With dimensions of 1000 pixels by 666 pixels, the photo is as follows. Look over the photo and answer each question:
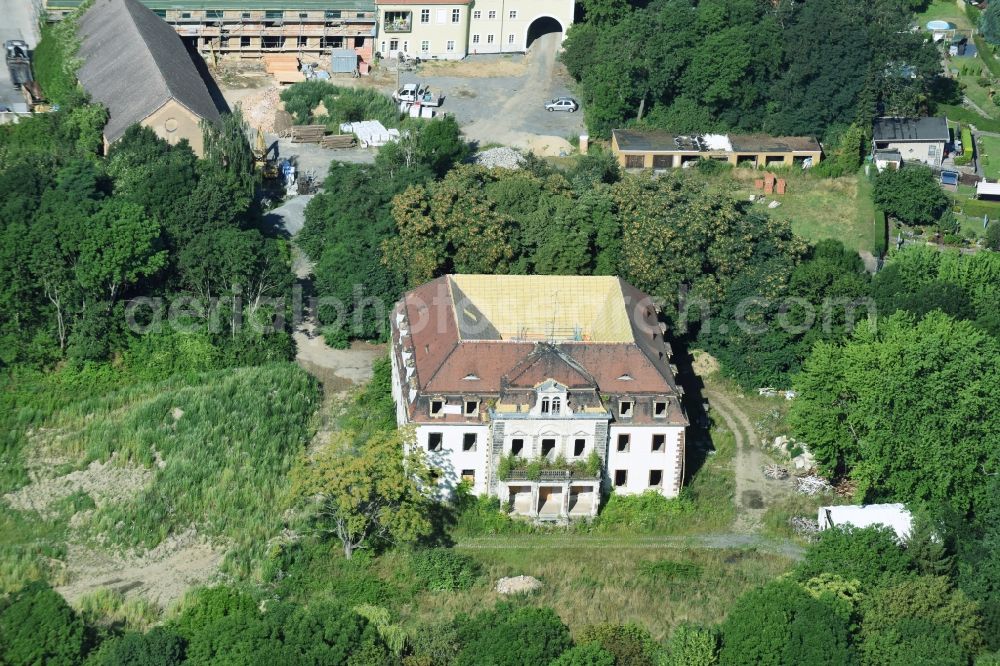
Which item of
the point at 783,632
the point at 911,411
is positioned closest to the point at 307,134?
the point at 911,411

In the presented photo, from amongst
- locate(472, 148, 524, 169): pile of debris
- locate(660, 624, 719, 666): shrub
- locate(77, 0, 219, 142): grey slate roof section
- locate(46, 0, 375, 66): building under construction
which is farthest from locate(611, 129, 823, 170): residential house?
locate(660, 624, 719, 666): shrub

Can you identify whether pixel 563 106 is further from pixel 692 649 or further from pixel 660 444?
pixel 692 649

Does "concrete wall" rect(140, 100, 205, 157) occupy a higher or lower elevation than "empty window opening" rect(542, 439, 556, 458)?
higher

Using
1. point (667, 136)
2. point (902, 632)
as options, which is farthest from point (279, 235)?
point (902, 632)

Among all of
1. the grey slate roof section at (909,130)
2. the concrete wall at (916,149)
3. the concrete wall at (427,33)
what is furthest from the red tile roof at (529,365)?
the concrete wall at (427,33)

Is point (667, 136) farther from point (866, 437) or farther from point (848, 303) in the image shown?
point (866, 437)

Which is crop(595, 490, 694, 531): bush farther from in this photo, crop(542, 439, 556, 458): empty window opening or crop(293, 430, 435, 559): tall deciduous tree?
crop(293, 430, 435, 559): tall deciduous tree

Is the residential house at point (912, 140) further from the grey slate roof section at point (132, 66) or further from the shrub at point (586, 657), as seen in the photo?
the shrub at point (586, 657)
